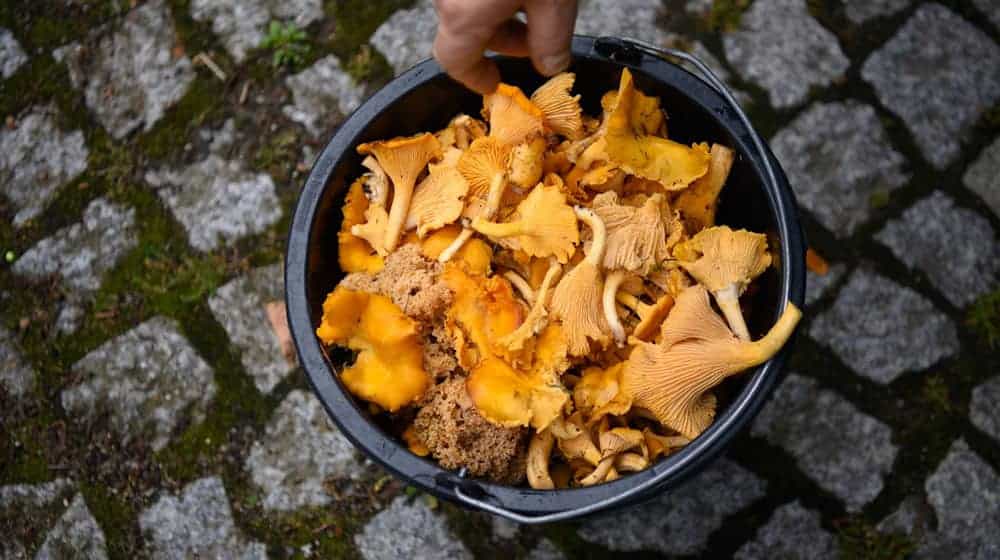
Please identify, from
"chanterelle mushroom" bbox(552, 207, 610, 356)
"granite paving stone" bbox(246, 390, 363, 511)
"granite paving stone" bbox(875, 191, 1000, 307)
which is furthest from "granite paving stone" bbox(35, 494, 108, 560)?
"granite paving stone" bbox(875, 191, 1000, 307)

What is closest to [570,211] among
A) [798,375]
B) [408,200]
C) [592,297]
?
[592,297]

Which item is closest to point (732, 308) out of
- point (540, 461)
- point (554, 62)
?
point (540, 461)

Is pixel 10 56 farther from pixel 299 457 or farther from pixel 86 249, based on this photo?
pixel 299 457

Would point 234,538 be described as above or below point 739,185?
below

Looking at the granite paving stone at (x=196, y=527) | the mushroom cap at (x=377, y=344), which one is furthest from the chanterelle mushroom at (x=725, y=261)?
the granite paving stone at (x=196, y=527)

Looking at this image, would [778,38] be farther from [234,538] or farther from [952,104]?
[234,538]

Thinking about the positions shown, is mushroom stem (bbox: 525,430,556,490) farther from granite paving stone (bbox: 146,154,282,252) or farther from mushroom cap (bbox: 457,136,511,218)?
granite paving stone (bbox: 146,154,282,252)
